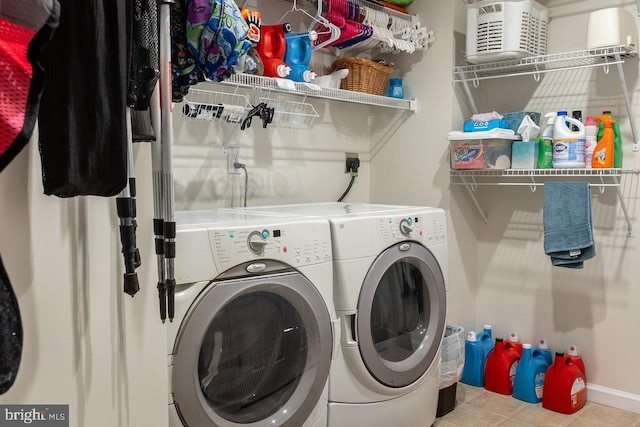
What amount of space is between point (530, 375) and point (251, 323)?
175 cm

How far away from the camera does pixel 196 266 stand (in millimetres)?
→ 1625

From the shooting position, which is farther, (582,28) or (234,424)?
(582,28)

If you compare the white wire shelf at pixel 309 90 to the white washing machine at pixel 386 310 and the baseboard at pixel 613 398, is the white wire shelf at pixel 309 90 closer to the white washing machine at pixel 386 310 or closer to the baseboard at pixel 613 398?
the white washing machine at pixel 386 310

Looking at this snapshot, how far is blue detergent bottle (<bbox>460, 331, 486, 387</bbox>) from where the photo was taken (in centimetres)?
307

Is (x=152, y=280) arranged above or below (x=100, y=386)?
above

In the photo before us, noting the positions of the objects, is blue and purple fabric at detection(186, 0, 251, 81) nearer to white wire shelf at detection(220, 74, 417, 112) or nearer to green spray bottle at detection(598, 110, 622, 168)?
white wire shelf at detection(220, 74, 417, 112)

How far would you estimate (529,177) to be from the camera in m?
3.02

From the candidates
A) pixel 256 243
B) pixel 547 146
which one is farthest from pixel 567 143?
pixel 256 243

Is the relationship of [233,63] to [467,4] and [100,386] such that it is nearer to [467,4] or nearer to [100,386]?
[100,386]

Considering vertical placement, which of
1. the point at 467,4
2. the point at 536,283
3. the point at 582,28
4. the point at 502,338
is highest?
the point at 467,4

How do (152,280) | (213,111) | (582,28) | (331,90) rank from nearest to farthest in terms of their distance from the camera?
(152,280) → (213,111) → (331,90) → (582,28)

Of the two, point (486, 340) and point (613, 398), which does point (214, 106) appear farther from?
point (613, 398)

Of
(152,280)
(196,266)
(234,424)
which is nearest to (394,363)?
(234,424)

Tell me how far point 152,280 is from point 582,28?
102 inches
